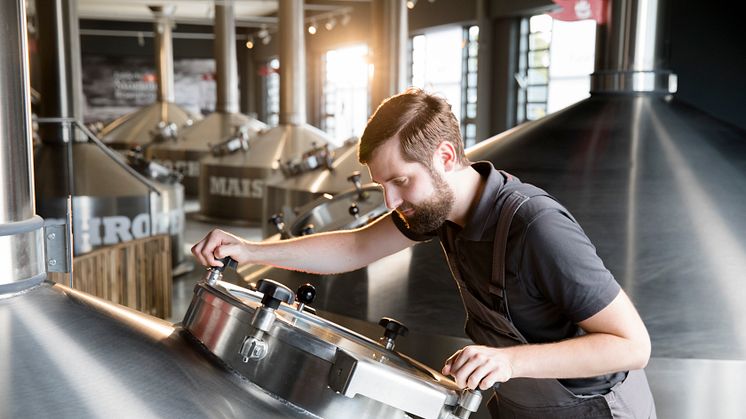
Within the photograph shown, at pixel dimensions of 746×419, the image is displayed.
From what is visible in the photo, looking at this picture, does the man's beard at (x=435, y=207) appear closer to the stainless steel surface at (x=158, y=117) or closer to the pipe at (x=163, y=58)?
the stainless steel surface at (x=158, y=117)

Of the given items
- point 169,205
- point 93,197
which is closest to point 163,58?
point 169,205

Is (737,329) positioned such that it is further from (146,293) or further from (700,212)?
(146,293)

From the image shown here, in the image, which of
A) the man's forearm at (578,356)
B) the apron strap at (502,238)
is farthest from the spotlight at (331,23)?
the man's forearm at (578,356)

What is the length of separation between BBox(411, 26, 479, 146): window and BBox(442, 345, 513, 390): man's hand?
1216cm

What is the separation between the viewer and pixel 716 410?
2342mm

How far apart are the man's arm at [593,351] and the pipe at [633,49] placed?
2190 mm

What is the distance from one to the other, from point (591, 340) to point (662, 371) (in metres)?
0.97

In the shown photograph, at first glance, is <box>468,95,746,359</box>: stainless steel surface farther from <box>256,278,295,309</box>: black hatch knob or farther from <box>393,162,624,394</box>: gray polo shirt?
<box>256,278,295,309</box>: black hatch knob

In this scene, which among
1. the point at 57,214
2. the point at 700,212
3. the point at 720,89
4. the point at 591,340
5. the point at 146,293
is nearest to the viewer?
the point at 591,340

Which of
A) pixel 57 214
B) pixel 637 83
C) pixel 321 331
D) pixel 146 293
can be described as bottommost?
pixel 146 293

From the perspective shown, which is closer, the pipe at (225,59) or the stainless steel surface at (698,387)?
the stainless steel surface at (698,387)

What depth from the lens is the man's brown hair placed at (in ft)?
5.33

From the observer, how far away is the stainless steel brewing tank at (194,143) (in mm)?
13953

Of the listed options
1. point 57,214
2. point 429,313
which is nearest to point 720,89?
point 429,313
